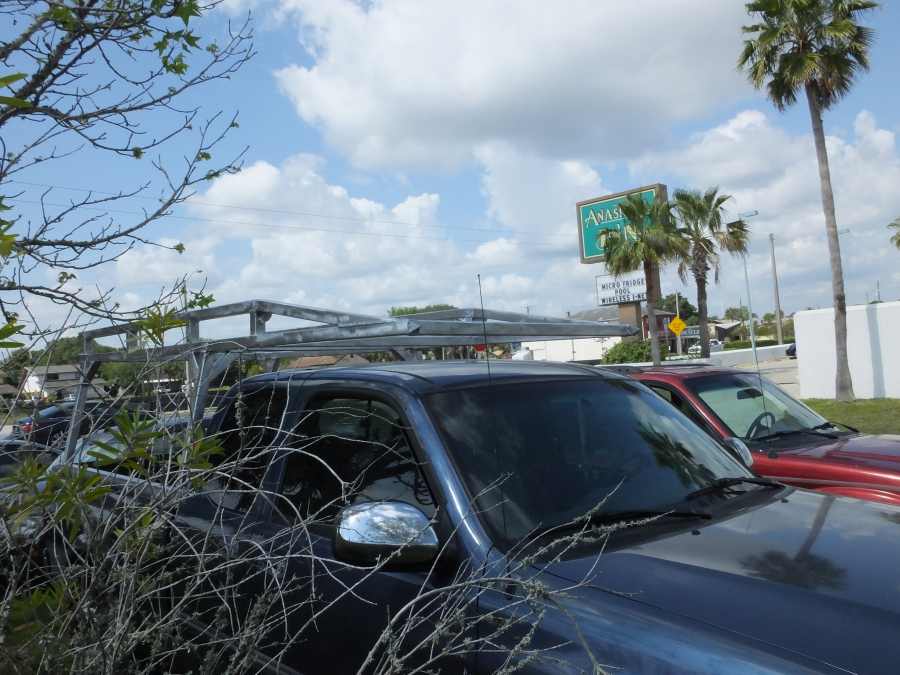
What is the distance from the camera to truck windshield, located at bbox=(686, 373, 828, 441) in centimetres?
562

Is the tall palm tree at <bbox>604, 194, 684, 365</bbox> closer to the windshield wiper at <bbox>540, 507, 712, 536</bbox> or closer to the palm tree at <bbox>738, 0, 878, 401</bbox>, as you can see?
the palm tree at <bbox>738, 0, 878, 401</bbox>

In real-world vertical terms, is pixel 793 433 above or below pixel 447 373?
below

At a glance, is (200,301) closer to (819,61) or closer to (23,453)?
(23,453)

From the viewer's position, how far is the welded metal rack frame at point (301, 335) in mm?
2601

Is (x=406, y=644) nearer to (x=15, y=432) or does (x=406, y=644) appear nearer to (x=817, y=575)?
(x=817, y=575)

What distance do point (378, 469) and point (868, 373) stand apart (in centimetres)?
1971

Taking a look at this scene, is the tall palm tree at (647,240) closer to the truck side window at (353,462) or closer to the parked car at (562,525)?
the parked car at (562,525)

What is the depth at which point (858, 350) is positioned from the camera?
64.1ft

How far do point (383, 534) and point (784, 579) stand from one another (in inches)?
44.1

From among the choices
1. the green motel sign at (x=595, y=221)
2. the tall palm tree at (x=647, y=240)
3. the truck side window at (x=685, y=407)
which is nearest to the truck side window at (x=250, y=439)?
the truck side window at (x=685, y=407)

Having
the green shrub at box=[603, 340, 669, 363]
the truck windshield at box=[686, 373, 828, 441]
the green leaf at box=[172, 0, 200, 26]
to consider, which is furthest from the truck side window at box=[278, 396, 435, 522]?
the green shrub at box=[603, 340, 669, 363]

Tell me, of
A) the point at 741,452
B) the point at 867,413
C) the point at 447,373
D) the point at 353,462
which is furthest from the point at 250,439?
the point at 867,413

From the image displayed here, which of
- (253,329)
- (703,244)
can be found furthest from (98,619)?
(703,244)

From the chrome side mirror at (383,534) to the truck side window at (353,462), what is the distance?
285 mm
